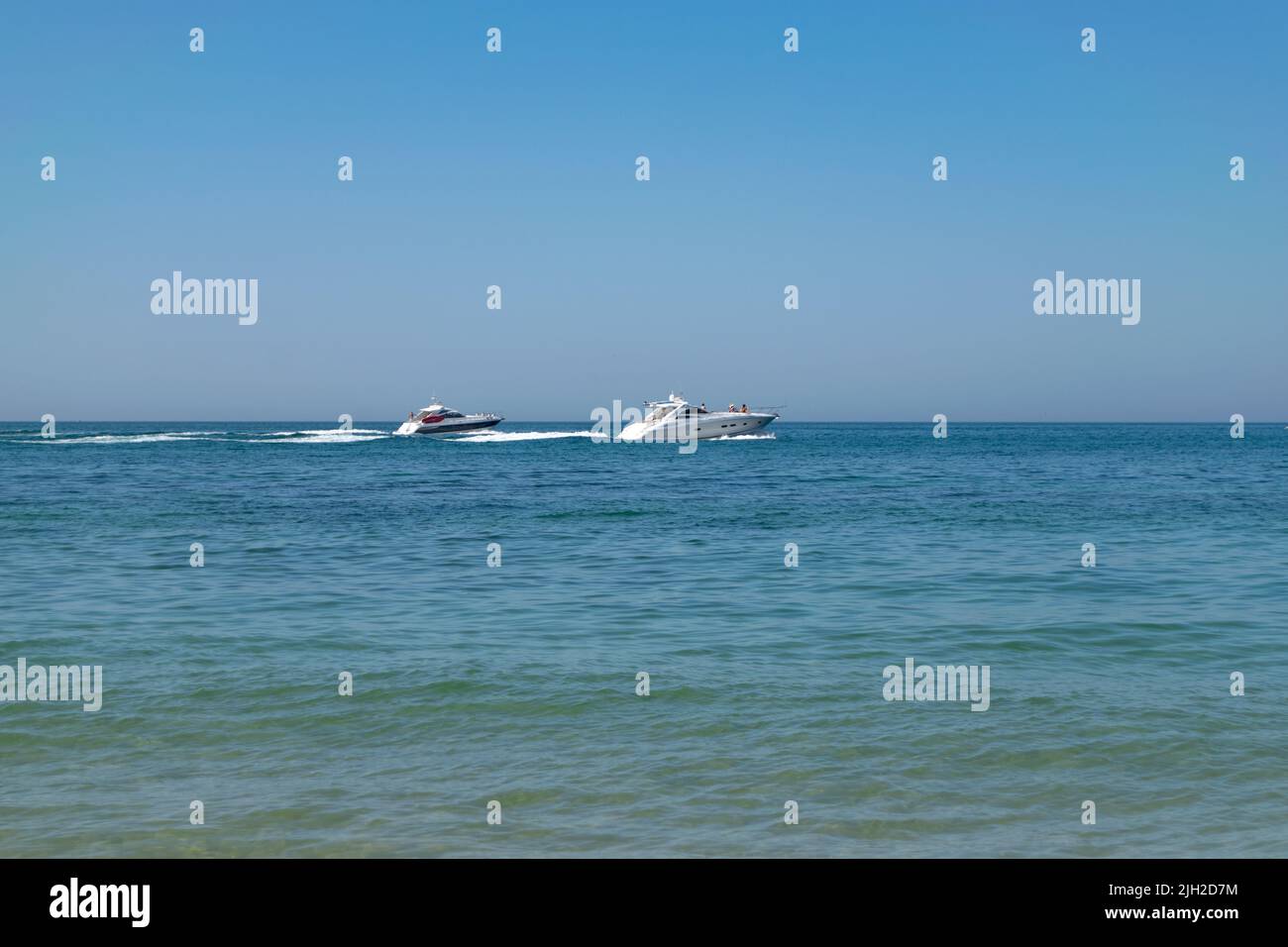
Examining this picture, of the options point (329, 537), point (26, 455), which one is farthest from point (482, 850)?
point (26, 455)

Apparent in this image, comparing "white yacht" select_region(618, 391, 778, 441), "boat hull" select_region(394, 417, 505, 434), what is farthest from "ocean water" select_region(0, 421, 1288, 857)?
"boat hull" select_region(394, 417, 505, 434)

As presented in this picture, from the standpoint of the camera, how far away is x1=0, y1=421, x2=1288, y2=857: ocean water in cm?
808

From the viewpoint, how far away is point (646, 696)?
1177 centimetres

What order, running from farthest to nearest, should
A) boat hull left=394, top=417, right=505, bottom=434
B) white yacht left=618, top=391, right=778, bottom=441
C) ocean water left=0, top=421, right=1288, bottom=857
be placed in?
boat hull left=394, top=417, right=505, bottom=434 < white yacht left=618, top=391, right=778, bottom=441 < ocean water left=0, top=421, right=1288, bottom=857

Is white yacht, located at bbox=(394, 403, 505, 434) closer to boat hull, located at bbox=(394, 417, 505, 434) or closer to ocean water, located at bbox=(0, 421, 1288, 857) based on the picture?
boat hull, located at bbox=(394, 417, 505, 434)

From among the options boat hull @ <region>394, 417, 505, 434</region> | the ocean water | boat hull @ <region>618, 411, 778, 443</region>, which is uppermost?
boat hull @ <region>394, 417, 505, 434</region>

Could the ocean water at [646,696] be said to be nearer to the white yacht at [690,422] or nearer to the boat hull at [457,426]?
the white yacht at [690,422]

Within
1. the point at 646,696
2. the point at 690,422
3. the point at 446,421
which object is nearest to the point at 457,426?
the point at 446,421

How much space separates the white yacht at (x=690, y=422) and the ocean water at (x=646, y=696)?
73.6 m

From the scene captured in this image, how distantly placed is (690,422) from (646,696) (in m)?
91.7

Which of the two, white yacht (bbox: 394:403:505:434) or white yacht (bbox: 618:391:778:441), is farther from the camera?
white yacht (bbox: 394:403:505:434)

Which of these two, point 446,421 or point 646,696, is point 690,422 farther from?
point 646,696

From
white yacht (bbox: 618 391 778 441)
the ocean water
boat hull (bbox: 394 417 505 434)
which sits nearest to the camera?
the ocean water

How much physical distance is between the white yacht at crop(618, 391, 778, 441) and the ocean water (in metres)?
73.6
